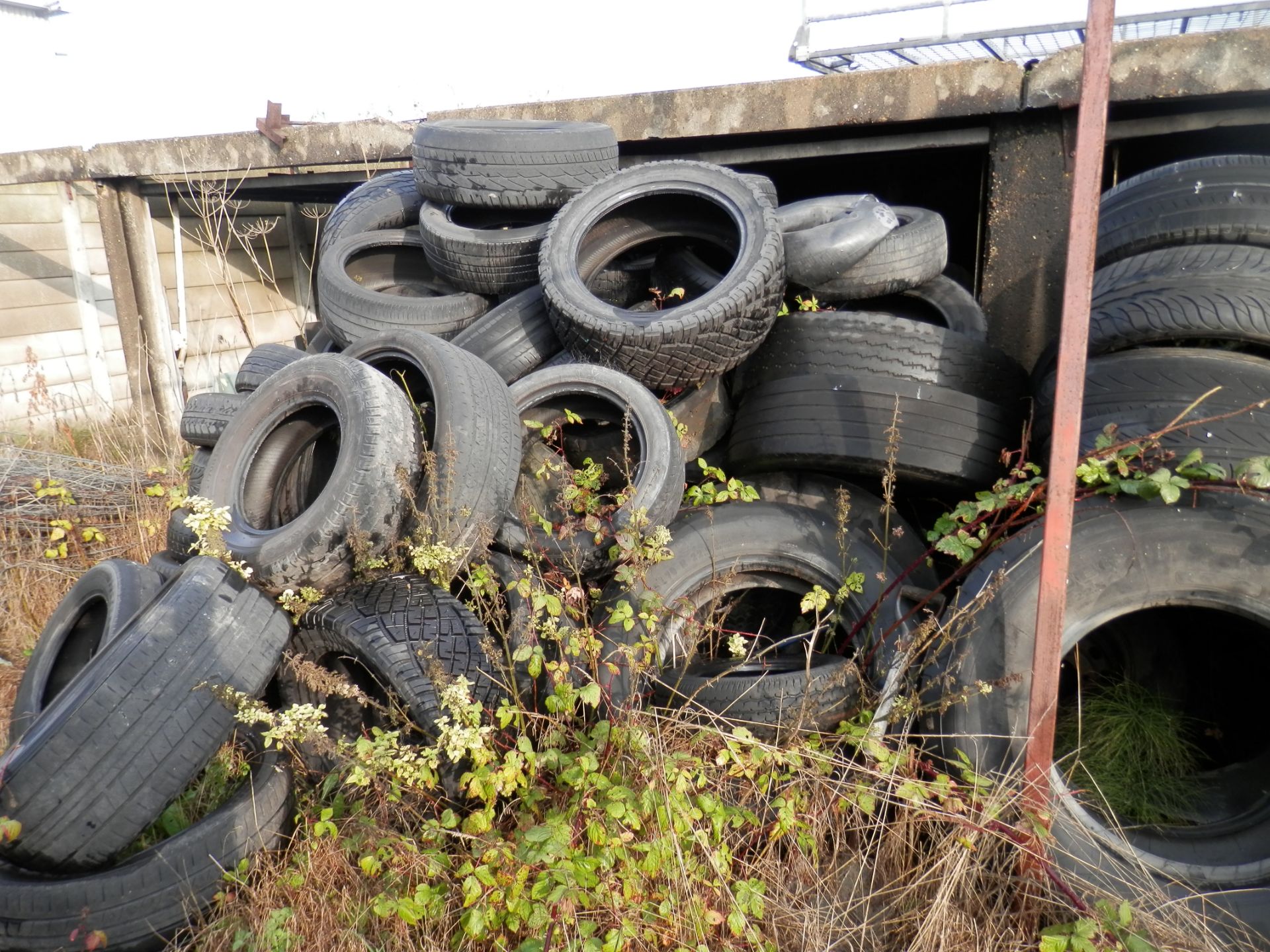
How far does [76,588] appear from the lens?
3.67 metres

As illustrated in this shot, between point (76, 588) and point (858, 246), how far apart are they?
358cm

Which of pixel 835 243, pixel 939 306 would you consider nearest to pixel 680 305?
pixel 835 243

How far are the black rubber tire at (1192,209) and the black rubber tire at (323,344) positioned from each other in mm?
3786

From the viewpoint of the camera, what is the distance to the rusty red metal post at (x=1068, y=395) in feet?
7.16

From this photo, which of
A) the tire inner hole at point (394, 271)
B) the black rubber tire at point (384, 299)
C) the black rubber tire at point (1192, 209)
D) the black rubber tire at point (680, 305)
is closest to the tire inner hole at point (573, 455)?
the black rubber tire at point (680, 305)

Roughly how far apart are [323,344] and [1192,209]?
4216 millimetres

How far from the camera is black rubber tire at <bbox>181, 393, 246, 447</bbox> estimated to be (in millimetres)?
4203

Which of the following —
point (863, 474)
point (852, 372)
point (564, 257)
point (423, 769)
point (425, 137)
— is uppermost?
point (425, 137)

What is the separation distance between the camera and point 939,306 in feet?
15.1

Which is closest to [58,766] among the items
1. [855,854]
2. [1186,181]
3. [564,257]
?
[855,854]

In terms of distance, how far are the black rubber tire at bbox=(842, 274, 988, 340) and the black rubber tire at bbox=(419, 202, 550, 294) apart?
159 cm

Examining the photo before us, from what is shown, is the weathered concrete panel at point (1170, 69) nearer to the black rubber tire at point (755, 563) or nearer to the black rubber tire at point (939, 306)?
the black rubber tire at point (939, 306)

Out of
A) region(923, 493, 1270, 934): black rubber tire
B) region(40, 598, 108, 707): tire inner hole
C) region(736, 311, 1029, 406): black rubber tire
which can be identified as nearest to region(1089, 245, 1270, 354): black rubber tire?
region(736, 311, 1029, 406): black rubber tire

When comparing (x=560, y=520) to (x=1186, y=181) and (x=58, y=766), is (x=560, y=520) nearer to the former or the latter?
(x=58, y=766)
